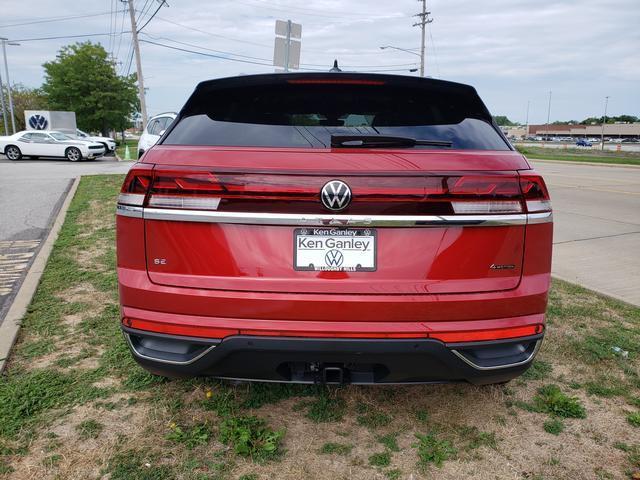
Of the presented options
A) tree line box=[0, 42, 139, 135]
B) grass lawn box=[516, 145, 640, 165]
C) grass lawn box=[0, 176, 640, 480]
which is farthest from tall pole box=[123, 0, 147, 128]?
grass lawn box=[0, 176, 640, 480]

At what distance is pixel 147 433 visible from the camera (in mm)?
2604

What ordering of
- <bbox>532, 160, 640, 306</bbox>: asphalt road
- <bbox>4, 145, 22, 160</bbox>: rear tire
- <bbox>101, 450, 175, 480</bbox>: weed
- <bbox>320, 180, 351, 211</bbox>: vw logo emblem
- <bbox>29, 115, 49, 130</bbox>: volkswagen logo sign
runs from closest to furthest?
1. <bbox>320, 180, 351, 211</bbox>: vw logo emblem
2. <bbox>101, 450, 175, 480</bbox>: weed
3. <bbox>532, 160, 640, 306</bbox>: asphalt road
4. <bbox>4, 145, 22, 160</bbox>: rear tire
5. <bbox>29, 115, 49, 130</bbox>: volkswagen logo sign

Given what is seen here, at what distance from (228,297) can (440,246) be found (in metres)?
0.90

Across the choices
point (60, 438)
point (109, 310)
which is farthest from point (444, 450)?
point (109, 310)

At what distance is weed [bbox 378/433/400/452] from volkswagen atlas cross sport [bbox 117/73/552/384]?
0.46 metres

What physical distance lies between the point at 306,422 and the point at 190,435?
23.6 inches

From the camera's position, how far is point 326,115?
2.47 m

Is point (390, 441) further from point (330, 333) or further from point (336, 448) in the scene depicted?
point (330, 333)

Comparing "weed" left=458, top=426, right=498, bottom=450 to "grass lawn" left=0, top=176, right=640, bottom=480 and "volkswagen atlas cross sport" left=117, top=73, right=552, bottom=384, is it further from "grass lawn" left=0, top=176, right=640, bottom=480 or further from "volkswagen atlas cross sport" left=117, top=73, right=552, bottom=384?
"volkswagen atlas cross sport" left=117, top=73, right=552, bottom=384

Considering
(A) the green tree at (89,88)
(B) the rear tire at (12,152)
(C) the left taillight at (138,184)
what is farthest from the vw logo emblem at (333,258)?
(A) the green tree at (89,88)

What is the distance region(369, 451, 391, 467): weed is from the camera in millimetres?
2395

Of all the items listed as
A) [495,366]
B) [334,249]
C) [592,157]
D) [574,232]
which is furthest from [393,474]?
[592,157]

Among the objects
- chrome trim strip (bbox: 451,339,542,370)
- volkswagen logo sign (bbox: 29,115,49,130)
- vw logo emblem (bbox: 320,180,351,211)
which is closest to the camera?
vw logo emblem (bbox: 320,180,351,211)

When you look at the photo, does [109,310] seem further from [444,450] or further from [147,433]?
[444,450]
